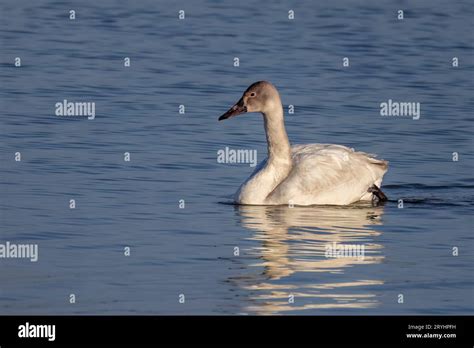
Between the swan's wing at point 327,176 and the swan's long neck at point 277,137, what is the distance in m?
0.22

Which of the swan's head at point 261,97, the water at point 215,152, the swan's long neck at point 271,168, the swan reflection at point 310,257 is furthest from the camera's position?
the swan's head at point 261,97

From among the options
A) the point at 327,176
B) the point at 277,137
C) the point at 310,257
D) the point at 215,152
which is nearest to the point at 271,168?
the point at 277,137

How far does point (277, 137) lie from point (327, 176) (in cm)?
85

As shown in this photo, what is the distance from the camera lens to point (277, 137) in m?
17.7

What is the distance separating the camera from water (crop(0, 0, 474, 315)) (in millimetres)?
13109

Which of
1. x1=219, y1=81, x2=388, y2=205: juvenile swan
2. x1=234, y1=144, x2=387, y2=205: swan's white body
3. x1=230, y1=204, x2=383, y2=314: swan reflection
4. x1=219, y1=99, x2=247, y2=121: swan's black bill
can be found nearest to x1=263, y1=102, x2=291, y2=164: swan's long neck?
x1=219, y1=81, x2=388, y2=205: juvenile swan

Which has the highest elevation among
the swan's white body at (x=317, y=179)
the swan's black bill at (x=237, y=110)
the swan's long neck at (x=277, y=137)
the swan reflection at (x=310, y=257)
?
the swan's black bill at (x=237, y=110)

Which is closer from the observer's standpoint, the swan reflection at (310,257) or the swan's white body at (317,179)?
the swan reflection at (310,257)

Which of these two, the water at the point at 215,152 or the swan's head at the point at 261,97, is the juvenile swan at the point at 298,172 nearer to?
the swan's head at the point at 261,97

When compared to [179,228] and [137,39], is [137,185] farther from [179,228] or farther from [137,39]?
[137,39]

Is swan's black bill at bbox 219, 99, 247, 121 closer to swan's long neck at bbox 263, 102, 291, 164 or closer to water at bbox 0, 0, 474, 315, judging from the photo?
swan's long neck at bbox 263, 102, 291, 164

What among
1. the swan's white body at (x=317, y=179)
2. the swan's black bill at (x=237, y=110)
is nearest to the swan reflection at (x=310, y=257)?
the swan's white body at (x=317, y=179)

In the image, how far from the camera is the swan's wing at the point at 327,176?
17.2 meters
